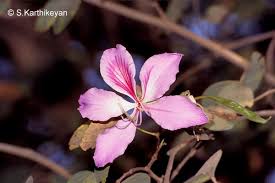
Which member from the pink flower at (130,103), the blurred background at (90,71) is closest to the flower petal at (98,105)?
the pink flower at (130,103)

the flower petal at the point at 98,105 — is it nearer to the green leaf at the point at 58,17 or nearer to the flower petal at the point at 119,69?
the flower petal at the point at 119,69

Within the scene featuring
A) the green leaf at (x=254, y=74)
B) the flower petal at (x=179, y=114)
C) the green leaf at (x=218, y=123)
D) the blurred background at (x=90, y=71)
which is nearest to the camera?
the flower petal at (x=179, y=114)

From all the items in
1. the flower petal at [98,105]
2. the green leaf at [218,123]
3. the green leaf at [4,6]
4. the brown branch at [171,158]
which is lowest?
the brown branch at [171,158]

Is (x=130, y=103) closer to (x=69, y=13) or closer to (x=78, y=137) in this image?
(x=78, y=137)

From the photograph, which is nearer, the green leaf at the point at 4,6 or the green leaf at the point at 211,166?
the green leaf at the point at 211,166

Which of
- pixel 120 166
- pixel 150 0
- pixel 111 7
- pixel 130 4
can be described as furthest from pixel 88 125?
pixel 130 4

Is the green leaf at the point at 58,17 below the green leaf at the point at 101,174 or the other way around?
the other way around

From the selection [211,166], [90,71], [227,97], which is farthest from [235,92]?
[90,71]
